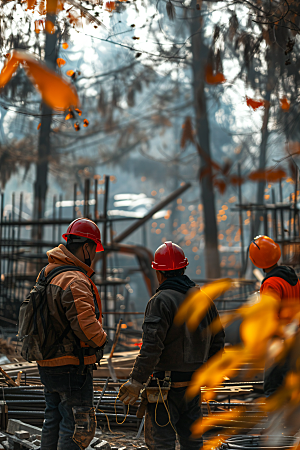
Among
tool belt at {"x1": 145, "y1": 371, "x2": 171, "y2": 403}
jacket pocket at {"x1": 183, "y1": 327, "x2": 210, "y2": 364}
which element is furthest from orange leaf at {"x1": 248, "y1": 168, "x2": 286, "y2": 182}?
tool belt at {"x1": 145, "y1": 371, "x2": 171, "y2": 403}

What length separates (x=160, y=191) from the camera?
42.1 meters

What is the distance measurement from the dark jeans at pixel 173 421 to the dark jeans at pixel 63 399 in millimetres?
468

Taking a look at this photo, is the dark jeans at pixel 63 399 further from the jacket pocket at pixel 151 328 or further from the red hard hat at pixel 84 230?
the red hard hat at pixel 84 230

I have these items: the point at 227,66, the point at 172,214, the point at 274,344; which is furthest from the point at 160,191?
the point at 274,344

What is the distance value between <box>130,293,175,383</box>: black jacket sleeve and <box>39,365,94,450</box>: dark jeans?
0.39 metres

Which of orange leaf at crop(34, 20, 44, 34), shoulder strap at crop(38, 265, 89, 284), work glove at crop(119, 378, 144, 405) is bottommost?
work glove at crop(119, 378, 144, 405)

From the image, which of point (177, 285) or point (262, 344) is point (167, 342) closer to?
point (177, 285)

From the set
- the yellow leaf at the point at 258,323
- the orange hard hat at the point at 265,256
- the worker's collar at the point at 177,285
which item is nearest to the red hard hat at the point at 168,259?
the worker's collar at the point at 177,285

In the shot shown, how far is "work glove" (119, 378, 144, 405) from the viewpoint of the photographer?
309cm

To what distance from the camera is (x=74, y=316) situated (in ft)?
10.1

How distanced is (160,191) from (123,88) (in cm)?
2408

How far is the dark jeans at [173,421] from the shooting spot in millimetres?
3121

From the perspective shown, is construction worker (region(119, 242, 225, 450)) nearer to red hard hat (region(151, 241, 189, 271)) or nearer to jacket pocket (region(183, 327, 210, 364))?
jacket pocket (region(183, 327, 210, 364))

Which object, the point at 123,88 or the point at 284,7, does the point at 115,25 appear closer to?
the point at 284,7
